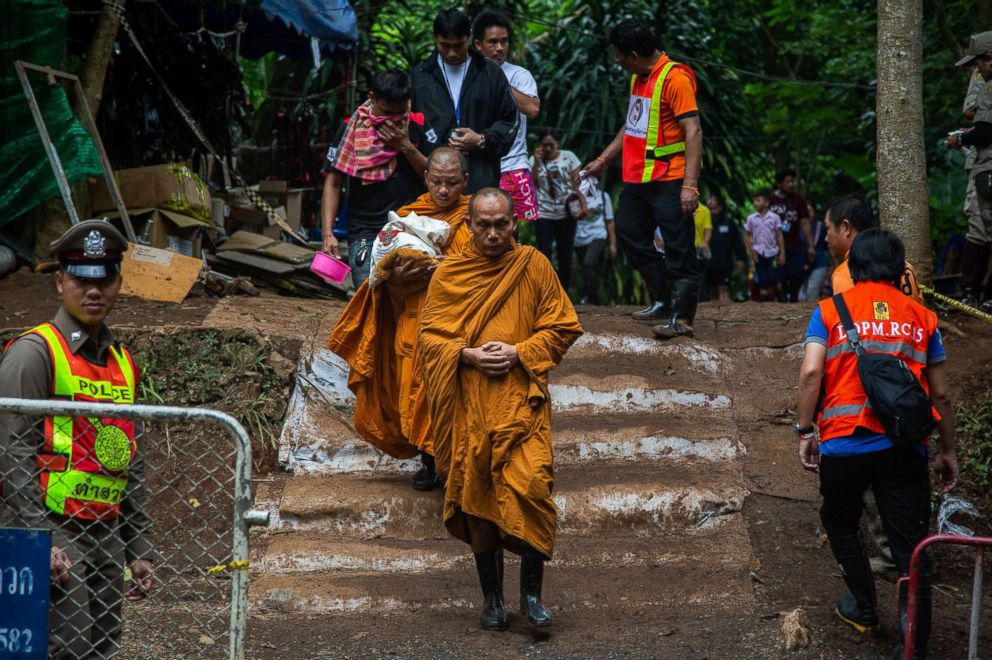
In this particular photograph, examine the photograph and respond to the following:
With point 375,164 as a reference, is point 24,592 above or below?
below

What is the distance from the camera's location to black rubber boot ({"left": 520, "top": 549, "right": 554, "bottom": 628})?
4.96 m

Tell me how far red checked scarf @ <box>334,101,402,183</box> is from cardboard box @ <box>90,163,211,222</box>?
3372 millimetres

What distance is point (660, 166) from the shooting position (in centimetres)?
741

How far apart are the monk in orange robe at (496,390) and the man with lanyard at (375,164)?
1.39m

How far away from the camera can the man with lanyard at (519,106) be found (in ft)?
24.9

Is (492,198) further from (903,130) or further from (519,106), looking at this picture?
(903,130)

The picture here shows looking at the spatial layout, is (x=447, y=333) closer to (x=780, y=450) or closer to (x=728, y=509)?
(x=728, y=509)

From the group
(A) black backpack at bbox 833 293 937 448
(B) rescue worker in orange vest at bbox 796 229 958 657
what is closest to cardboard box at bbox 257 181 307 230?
(B) rescue worker in orange vest at bbox 796 229 958 657

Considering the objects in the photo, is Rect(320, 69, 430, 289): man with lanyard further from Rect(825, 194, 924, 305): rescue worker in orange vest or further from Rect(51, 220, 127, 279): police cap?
Rect(51, 220, 127, 279): police cap

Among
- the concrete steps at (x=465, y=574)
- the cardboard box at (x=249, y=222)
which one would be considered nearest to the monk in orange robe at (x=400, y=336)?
the concrete steps at (x=465, y=574)

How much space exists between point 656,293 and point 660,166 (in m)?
1.00

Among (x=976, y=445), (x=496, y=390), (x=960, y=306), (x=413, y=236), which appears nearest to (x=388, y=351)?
(x=413, y=236)

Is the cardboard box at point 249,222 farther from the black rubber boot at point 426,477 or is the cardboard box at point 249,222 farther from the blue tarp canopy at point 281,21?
the black rubber boot at point 426,477

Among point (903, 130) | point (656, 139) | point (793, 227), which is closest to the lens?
point (656, 139)
